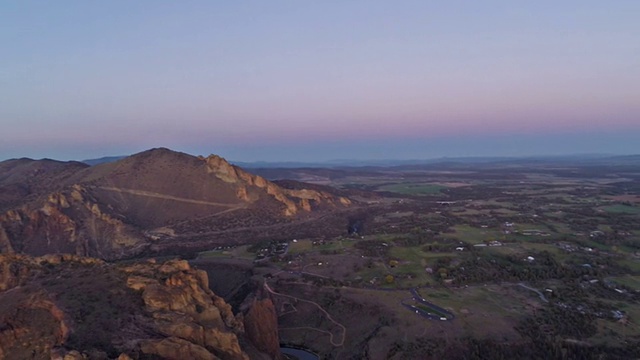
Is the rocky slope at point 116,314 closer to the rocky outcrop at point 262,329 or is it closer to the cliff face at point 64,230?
the rocky outcrop at point 262,329

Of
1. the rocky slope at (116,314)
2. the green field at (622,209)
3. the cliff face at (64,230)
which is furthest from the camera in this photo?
the green field at (622,209)

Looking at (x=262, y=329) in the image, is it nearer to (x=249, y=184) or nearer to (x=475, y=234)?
(x=475, y=234)

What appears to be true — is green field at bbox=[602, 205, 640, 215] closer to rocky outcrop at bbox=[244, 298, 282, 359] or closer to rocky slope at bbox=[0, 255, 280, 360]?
rocky outcrop at bbox=[244, 298, 282, 359]

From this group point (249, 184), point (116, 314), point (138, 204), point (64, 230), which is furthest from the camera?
point (249, 184)

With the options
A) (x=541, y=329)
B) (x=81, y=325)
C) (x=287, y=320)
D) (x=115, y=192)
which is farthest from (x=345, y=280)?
(x=115, y=192)

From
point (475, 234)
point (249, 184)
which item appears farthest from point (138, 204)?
point (475, 234)

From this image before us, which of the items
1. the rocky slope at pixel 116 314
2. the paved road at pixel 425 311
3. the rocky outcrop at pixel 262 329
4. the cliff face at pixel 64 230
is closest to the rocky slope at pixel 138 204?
the cliff face at pixel 64 230
